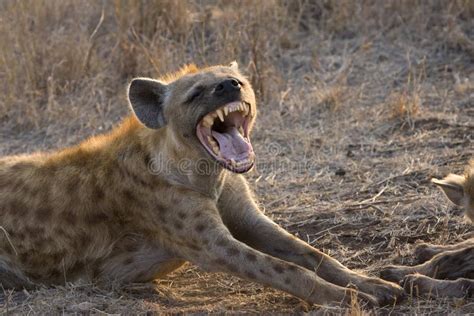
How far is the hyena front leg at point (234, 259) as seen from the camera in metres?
3.14

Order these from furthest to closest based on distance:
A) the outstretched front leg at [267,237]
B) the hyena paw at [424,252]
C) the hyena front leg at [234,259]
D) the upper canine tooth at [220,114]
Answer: the hyena paw at [424,252]
the upper canine tooth at [220,114]
the outstretched front leg at [267,237]
the hyena front leg at [234,259]

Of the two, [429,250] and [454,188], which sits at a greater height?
[454,188]

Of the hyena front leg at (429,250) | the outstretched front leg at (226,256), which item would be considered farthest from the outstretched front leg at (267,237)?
the hyena front leg at (429,250)

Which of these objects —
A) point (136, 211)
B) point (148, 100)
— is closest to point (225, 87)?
point (148, 100)

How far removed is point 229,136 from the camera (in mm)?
3494

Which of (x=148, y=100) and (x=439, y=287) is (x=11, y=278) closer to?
(x=148, y=100)

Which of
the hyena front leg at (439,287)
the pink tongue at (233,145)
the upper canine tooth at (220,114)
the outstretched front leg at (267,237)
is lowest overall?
the hyena front leg at (439,287)

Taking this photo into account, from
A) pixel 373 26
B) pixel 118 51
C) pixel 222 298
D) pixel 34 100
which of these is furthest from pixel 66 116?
pixel 222 298

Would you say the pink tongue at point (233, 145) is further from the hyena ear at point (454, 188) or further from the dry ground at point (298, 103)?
the hyena ear at point (454, 188)

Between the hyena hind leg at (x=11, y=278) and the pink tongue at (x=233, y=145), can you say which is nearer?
the pink tongue at (x=233, y=145)

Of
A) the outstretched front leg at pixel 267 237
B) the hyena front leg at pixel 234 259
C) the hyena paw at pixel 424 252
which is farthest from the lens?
the hyena paw at pixel 424 252

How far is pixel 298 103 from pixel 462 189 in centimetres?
224

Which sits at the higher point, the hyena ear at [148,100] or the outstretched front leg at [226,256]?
the hyena ear at [148,100]

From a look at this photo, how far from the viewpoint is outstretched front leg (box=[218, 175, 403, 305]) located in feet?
11.0
